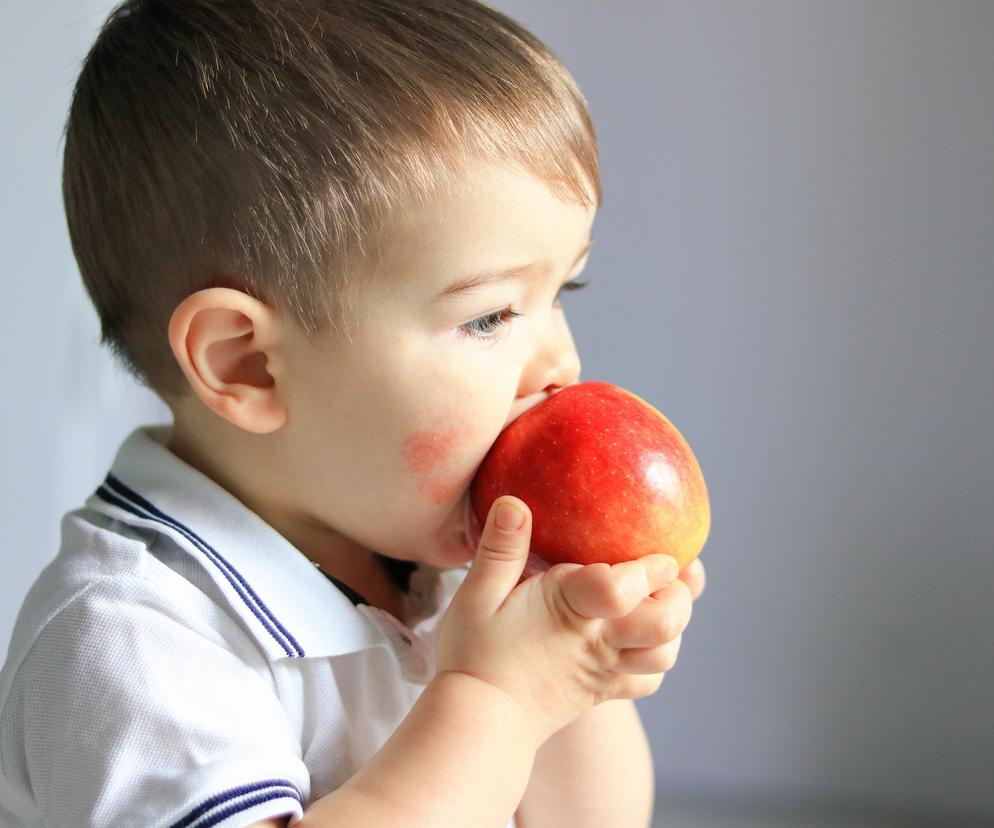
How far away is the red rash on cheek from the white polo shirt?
0.10m

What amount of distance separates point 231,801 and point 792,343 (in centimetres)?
86

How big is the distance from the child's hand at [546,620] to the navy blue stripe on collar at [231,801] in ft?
0.41

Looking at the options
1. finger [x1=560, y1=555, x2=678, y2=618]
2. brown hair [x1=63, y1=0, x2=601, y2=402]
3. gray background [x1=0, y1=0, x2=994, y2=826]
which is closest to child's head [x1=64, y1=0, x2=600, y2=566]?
brown hair [x1=63, y1=0, x2=601, y2=402]

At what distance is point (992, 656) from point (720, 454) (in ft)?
1.19

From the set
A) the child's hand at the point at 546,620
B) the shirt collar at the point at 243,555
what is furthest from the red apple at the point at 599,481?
the shirt collar at the point at 243,555

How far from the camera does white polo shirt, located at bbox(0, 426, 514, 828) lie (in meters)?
0.62

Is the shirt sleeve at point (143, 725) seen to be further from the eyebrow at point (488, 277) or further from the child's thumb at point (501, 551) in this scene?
the eyebrow at point (488, 277)

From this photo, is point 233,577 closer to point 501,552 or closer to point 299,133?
point 501,552

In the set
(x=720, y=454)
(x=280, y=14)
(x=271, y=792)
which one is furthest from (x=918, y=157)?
(x=271, y=792)

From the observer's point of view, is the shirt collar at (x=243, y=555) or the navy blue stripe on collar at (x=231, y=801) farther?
the shirt collar at (x=243, y=555)

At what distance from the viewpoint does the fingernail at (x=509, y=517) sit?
694mm

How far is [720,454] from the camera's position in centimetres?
133

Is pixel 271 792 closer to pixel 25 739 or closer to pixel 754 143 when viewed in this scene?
pixel 25 739

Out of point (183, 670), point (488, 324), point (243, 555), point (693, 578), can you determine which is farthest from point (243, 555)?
point (693, 578)
